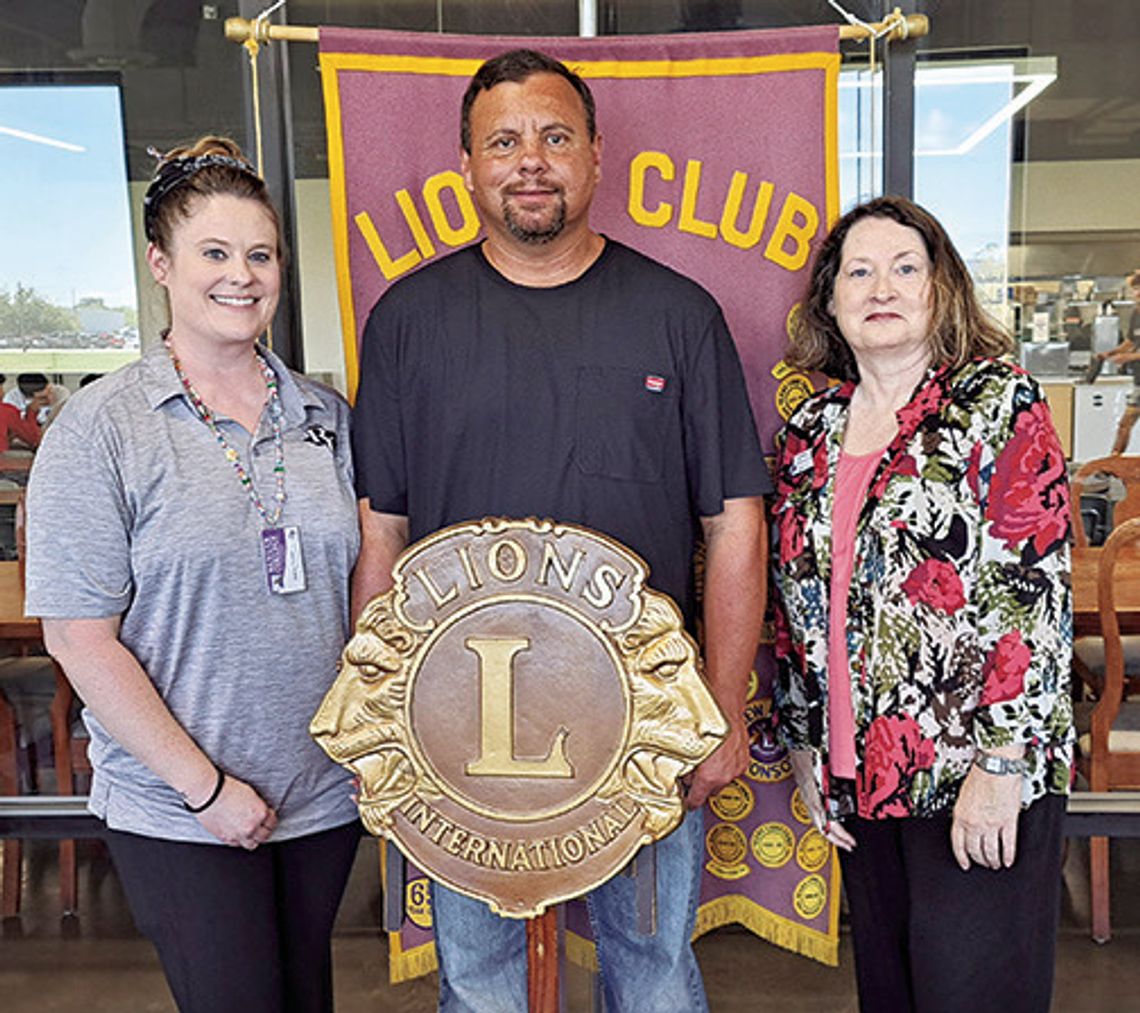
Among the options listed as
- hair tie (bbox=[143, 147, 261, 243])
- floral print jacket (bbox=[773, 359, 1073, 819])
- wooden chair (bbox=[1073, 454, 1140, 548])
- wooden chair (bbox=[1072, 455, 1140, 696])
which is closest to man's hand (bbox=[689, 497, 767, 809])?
floral print jacket (bbox=[773, 359, 1073, 819])

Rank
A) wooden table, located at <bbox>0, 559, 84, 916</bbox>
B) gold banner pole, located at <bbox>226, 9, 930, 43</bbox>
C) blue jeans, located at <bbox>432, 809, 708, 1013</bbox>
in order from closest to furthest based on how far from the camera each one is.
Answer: blue jeans, located at <bbox>432, 809, 708, 1013</bbox>
gold banner pole, located at <bbox>226, 9, 930, 43</bbox>
wooden table, located at <bbox>0, 559, 84, 916</bbox>

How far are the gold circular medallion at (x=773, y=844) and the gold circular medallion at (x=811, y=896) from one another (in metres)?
0.05

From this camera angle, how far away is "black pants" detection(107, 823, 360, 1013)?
1509 mm

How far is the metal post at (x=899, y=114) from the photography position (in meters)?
2.14

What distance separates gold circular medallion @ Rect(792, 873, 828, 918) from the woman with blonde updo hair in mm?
1012

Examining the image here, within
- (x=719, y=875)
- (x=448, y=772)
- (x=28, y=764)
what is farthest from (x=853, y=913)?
(x=28, y=764)

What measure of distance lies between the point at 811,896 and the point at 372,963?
106 centimetres

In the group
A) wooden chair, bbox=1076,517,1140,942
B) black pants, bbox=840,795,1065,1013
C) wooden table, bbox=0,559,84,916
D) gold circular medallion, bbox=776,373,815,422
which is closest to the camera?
black pants, bbox=840,795,1065,1013

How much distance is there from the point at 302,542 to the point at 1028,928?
42.5 inches

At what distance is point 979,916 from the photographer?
5.14 ft

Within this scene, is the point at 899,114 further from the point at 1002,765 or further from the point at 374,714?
the point at 374,714

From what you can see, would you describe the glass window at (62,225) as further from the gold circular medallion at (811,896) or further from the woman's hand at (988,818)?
the woman's hand at (988,818)

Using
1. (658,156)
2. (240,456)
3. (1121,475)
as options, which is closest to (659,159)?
(658,156)

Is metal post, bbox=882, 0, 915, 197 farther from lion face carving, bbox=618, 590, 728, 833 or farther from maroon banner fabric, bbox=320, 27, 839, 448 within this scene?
lion face carving, bbox=618, 590, 728, 833
